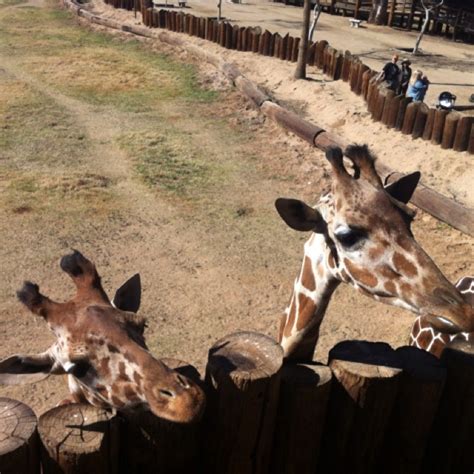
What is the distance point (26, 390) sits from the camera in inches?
308

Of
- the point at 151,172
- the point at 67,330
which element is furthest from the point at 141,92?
the point at 67,330

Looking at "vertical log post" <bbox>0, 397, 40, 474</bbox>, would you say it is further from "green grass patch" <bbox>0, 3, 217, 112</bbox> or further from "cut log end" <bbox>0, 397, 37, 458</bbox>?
"green grass patch" <bbox>0, 3, 217, 112</bbox>

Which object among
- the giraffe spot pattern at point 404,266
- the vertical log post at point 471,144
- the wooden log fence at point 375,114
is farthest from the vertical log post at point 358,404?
the vertical log post at point 471,144

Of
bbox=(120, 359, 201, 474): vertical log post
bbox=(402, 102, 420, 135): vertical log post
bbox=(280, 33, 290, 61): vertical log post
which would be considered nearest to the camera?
bbox=(120, 359, 201, 474): vertical log post

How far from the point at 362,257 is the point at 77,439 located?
235cm

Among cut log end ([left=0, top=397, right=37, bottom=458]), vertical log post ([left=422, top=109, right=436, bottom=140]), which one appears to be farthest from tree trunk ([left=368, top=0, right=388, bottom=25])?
cut log end ([left=0, top=397, right=37, bottom=458])

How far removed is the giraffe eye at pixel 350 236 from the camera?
183 inches

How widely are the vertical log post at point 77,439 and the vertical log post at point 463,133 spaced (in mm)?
13317

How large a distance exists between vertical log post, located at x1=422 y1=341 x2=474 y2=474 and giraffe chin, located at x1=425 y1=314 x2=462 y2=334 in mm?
628

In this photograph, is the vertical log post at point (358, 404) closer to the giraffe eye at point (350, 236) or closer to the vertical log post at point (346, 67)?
the giraffe eye at point (350, 236)

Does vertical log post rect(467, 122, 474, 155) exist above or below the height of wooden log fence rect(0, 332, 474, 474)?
below

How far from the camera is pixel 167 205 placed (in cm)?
1298

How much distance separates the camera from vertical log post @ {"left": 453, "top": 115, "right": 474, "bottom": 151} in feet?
49.3

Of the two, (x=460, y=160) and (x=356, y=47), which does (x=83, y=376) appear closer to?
(x=460, y=160)
